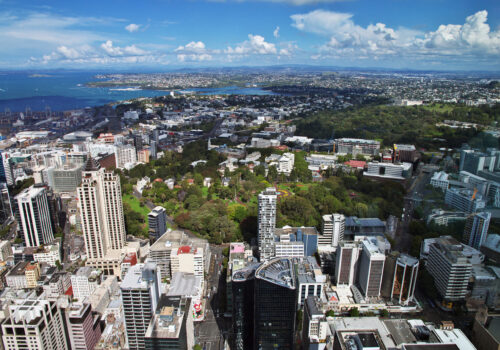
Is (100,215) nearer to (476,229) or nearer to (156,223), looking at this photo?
(156,223)

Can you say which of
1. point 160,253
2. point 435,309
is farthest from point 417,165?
point 160,253

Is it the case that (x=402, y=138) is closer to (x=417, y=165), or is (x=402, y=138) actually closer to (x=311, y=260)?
(x=417, y=165)

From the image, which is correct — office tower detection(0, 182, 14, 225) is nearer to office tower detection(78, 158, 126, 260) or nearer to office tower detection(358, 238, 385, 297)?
office tower detection(78, 158, 126, 260)

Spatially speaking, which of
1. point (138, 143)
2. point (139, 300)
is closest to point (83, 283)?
point (139, 300)

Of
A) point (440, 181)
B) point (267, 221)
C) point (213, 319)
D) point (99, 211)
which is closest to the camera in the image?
point (213, 319)

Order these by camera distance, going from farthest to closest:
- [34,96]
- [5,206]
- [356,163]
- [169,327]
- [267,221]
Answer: [34,96], [356,163], [5,206], [267,221], [169,327]

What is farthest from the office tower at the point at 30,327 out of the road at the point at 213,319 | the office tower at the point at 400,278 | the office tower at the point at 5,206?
the office tower at the point at 5,206

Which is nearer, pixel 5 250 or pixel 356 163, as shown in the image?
pixel 5 250

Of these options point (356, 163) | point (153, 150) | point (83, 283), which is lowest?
point (83, 283)

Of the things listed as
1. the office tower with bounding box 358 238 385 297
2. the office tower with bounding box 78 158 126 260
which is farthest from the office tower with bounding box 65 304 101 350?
the office tower with bounding box 358 238 385 297
